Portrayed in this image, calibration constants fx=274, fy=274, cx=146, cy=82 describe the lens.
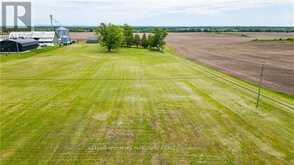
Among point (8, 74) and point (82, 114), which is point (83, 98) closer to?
point (82, 114)

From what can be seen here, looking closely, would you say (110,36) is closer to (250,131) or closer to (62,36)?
(62,36)

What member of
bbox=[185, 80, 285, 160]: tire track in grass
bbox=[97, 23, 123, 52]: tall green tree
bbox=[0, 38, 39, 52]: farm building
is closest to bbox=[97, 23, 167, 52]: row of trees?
bbox=[97, 23, 123, 52]: tall green tree

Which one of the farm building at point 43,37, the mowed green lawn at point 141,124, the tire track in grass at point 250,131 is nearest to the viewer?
the mowed green lawn at point 141,124

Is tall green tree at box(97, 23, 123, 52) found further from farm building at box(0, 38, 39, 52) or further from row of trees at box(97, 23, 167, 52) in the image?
farm building at box(0, 38, 39, 52)

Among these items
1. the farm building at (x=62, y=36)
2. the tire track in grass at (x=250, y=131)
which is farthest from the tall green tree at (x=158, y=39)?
the tire track in grass at (x=250, y=131)

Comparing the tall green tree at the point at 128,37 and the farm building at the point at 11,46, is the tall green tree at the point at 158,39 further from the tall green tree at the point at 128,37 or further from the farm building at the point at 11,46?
the farm building at the point at 11,46

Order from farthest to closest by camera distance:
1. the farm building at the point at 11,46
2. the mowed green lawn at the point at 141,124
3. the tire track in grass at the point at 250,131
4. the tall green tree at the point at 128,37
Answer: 1. the tall green tree at the point at 128,37
2. the farm building at the point at 11,46
3. the tire track in grass at the point at 250,131
4. the mowed green lawn at the point at 141,124
